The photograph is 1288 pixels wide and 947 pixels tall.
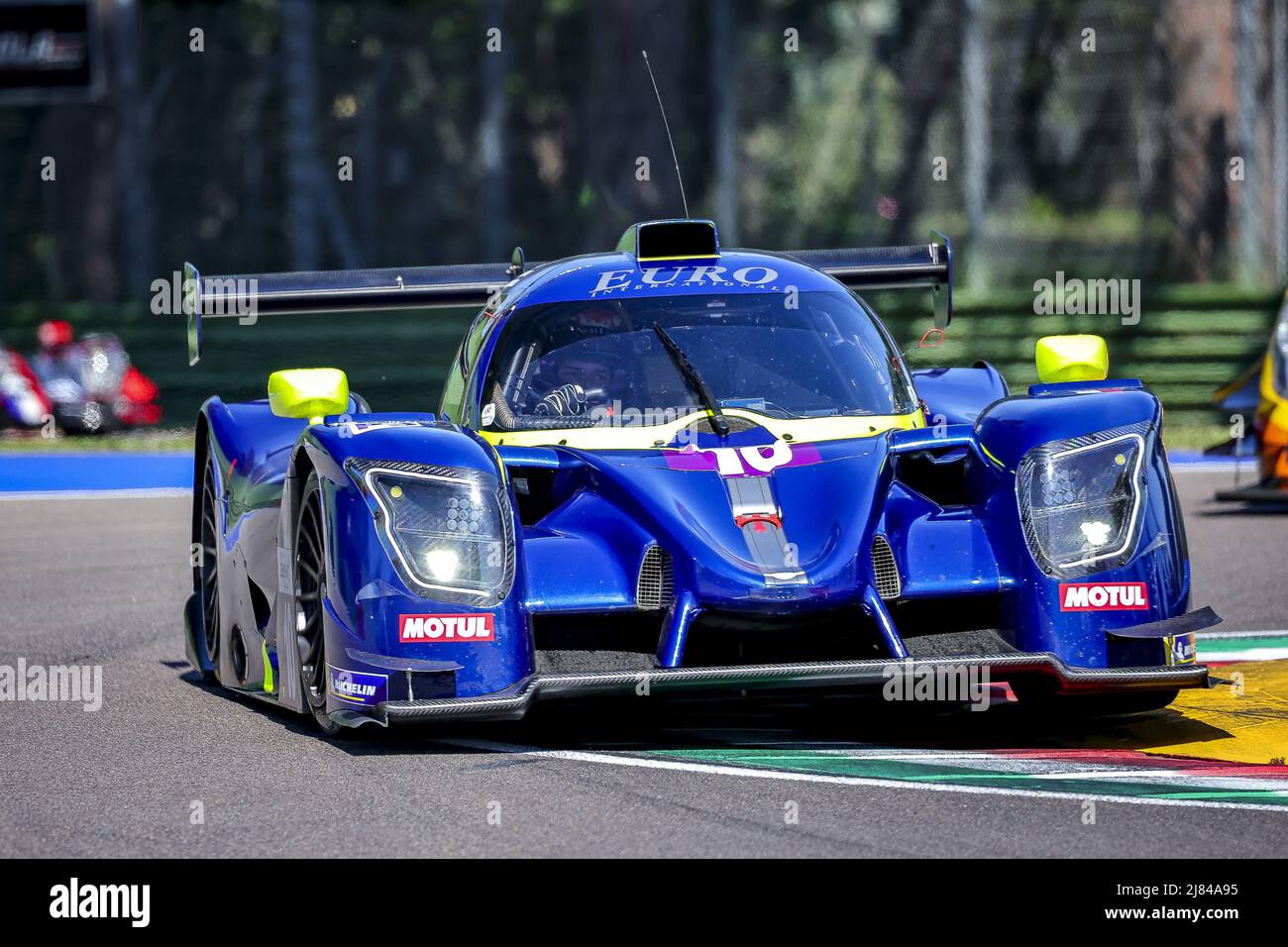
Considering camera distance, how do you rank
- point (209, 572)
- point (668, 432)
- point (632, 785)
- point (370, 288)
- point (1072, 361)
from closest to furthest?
point (632, 785), point (668, 432), point (1072, 361), point (209, 572), point (370, 288)

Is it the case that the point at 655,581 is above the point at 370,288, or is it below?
below

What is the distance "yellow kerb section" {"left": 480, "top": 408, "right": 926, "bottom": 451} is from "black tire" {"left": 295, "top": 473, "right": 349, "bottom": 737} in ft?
2.25

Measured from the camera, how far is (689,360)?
23.6 ft

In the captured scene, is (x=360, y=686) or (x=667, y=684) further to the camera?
(x=360, y=686)

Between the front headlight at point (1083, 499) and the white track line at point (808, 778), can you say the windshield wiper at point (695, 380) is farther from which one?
the white track line at point (808, 778)

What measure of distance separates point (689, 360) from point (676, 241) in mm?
807

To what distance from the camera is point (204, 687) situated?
8055 millimetres

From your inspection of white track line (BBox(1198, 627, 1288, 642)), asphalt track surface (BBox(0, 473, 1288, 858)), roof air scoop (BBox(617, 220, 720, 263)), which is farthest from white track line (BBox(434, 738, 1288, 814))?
white track line (BBox(1198, 627, 1288, 642))

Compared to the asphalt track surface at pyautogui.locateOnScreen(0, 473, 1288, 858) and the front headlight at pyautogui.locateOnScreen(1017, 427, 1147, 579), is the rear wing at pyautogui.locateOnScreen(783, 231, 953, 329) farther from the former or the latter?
the front headlight at pyautogui.locateOnScreen(1017, 427, 1147, 579)

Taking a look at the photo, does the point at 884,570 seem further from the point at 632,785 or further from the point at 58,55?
the point at 58,55

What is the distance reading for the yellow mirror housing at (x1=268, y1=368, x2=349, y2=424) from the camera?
7953mm
